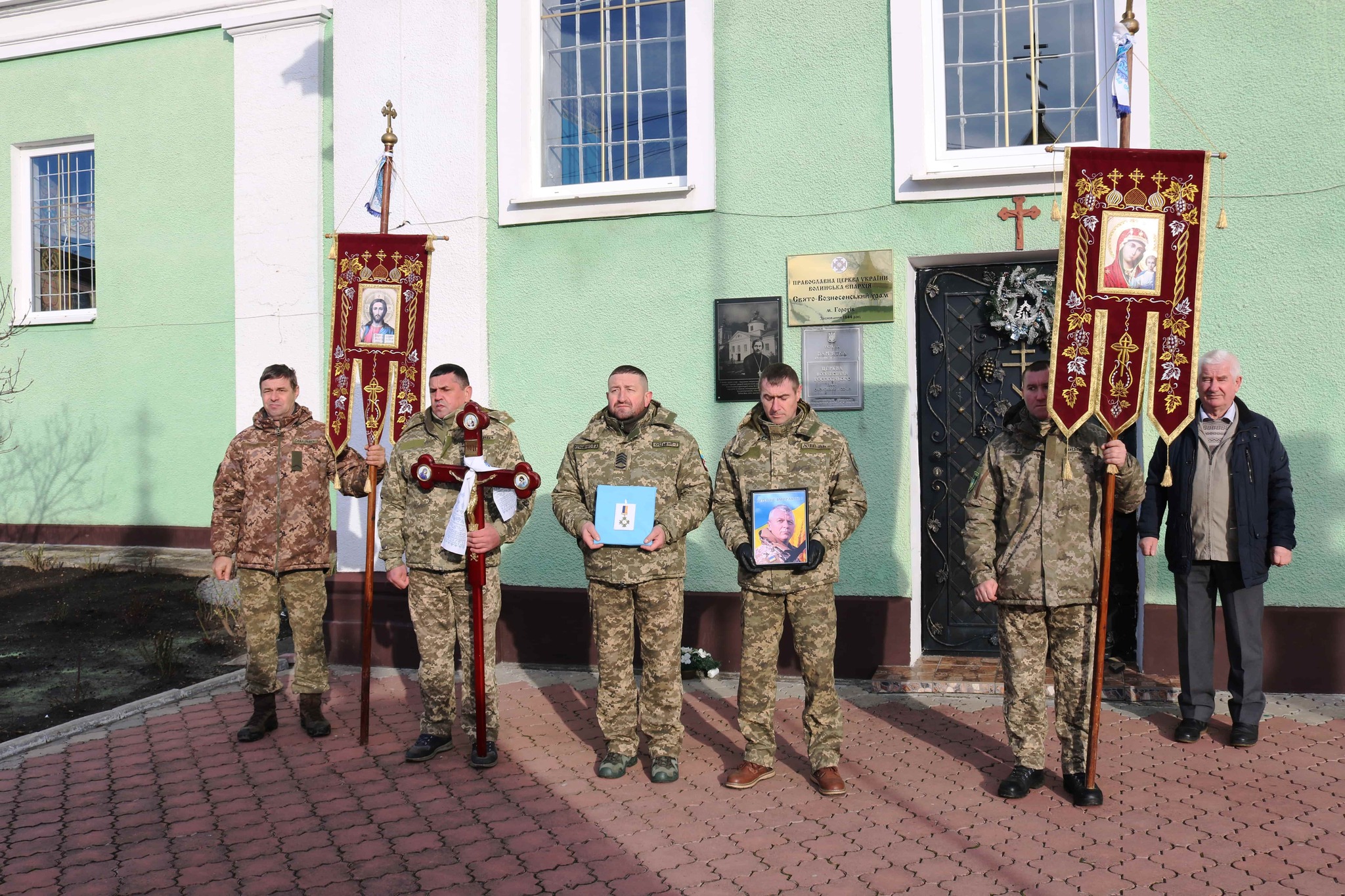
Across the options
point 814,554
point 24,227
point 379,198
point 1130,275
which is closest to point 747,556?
point 814,554

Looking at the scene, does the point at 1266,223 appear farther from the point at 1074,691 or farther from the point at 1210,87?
the point at 1074,691

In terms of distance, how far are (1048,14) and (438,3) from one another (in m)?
4.28

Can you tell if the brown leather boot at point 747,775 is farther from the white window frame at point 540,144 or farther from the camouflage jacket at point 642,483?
the white window frame at point 540,144

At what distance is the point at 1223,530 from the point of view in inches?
218

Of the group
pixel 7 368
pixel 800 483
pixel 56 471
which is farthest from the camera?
pixel 7 368

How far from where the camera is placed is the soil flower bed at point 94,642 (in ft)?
22.9

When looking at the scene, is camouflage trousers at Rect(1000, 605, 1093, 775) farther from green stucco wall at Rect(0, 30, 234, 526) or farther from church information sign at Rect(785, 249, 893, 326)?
green stucco wall at Rect(0, 30, 234, 526)

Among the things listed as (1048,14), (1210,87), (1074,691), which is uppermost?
(1048,14)

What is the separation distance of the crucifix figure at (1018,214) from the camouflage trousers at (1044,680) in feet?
9.43

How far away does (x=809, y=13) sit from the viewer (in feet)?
23.9

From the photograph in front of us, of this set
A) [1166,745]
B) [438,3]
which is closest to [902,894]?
[1166,745]

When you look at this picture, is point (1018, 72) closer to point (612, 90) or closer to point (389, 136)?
point (612, 90)

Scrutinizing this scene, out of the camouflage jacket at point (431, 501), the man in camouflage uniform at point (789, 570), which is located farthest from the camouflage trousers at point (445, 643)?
the man in camouflage uniform at point (789, 570)

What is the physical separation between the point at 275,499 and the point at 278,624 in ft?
2.29
